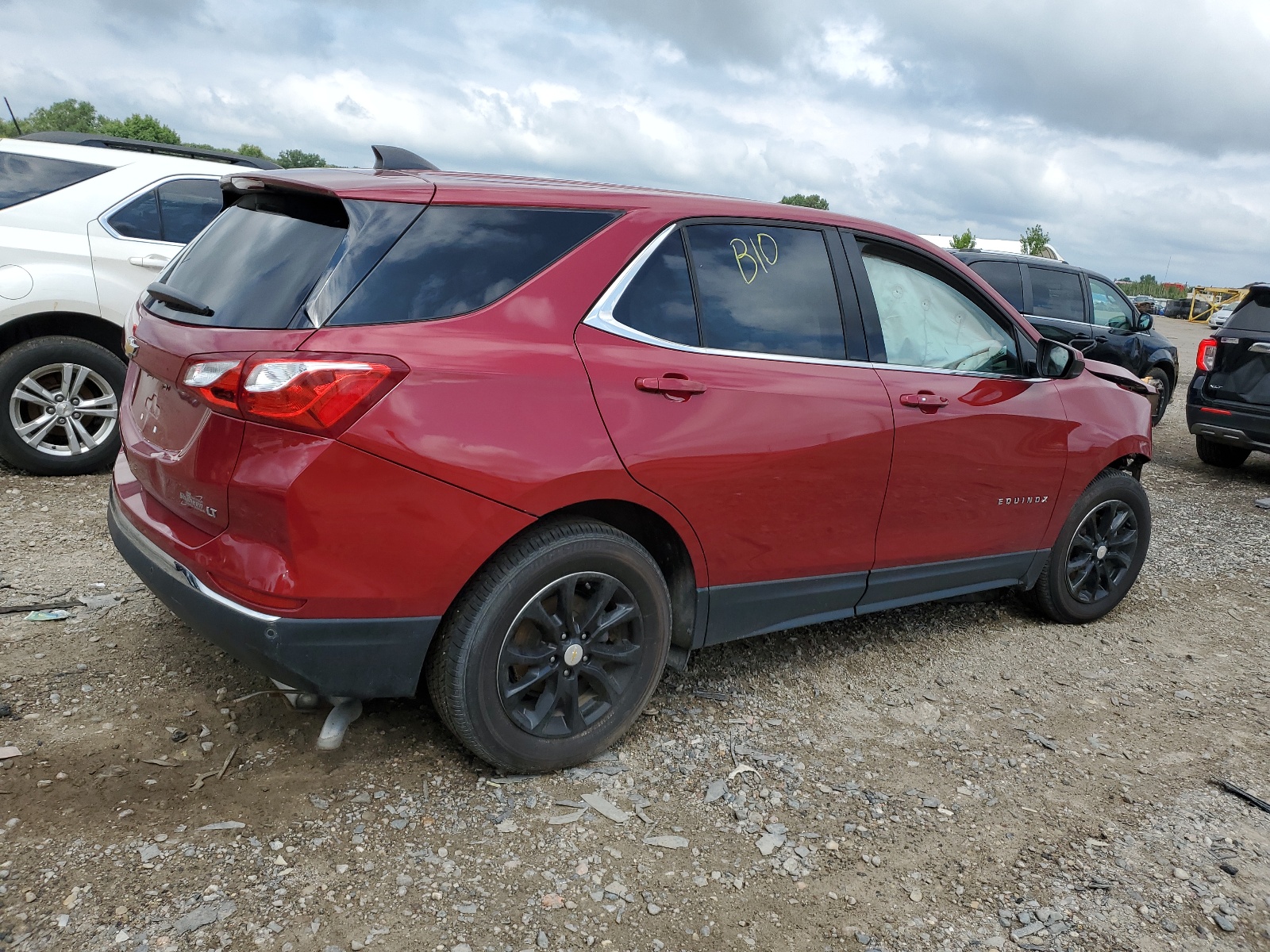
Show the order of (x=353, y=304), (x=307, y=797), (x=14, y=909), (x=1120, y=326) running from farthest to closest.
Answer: (x=1120, y=326) → (x=307, y=797) → (x=353, y=304) → (x=14, y=909)

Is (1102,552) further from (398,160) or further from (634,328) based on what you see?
(398,160)

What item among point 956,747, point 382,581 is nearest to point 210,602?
point 382,581

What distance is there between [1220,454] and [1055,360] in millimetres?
6697

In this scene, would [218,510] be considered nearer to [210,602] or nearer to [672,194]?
[210,602]

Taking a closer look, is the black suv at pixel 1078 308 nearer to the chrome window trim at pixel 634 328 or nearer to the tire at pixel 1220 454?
the tire at pixel 1220 454

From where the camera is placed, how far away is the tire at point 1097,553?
4.70m

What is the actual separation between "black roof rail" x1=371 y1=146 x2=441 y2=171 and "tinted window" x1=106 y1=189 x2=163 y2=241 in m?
3.54

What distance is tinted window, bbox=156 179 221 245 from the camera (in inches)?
248

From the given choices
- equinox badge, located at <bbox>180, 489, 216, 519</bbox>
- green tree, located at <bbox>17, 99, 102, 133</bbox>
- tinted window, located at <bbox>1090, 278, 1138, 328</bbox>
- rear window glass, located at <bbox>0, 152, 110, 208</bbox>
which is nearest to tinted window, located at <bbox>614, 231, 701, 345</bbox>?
equinox badge, located at <bbox>180, 489, 216, 519</bbox>

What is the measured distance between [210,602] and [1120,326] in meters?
11.3

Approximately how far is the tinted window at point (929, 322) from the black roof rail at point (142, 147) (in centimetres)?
426

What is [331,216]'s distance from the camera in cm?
276

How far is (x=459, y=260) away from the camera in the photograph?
2.78m

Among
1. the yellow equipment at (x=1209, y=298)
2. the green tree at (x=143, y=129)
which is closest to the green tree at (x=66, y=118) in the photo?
the green tree at (x=143, y=129)
